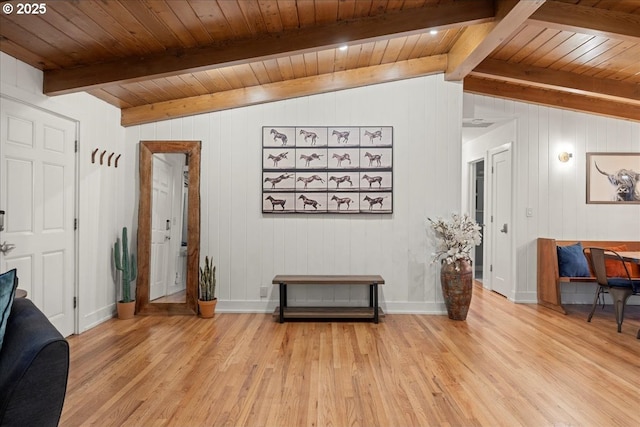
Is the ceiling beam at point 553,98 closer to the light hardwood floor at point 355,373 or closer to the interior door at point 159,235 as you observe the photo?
the light hardwood floor at point 355,373

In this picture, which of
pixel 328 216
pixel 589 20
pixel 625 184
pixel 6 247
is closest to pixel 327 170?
pixel 328 216

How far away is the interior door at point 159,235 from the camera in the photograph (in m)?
4.40

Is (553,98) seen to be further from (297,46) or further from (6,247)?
(6,247)

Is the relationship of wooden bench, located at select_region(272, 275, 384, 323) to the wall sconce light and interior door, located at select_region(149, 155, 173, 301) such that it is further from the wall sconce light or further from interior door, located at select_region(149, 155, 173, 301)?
the wall sconce light

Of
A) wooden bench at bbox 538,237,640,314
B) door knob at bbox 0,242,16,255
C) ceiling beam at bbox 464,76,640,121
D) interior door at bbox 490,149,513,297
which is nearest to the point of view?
door knob at bbox 0,242,16,255

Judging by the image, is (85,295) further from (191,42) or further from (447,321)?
(447,321)

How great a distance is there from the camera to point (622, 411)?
7.33 ft

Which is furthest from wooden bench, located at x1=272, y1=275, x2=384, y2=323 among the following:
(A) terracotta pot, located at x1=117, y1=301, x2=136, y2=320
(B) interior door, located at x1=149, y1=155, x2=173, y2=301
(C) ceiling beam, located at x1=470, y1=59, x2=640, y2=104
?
(C) ceiling beam, located at x1=470, y1=59, x2=640, y2=104

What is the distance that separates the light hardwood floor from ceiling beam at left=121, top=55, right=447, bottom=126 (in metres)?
2.31

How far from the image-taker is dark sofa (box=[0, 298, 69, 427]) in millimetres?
1189

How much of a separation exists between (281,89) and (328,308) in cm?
251

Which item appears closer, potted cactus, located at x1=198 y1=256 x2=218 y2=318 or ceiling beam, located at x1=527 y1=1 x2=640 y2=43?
ceiling beam, located at x1=527 y1=1 x2=640 y2=43

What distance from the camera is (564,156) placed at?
5.01m

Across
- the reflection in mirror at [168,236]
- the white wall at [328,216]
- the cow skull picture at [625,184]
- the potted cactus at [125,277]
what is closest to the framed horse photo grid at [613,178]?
the cow skull picture at [625,184]
